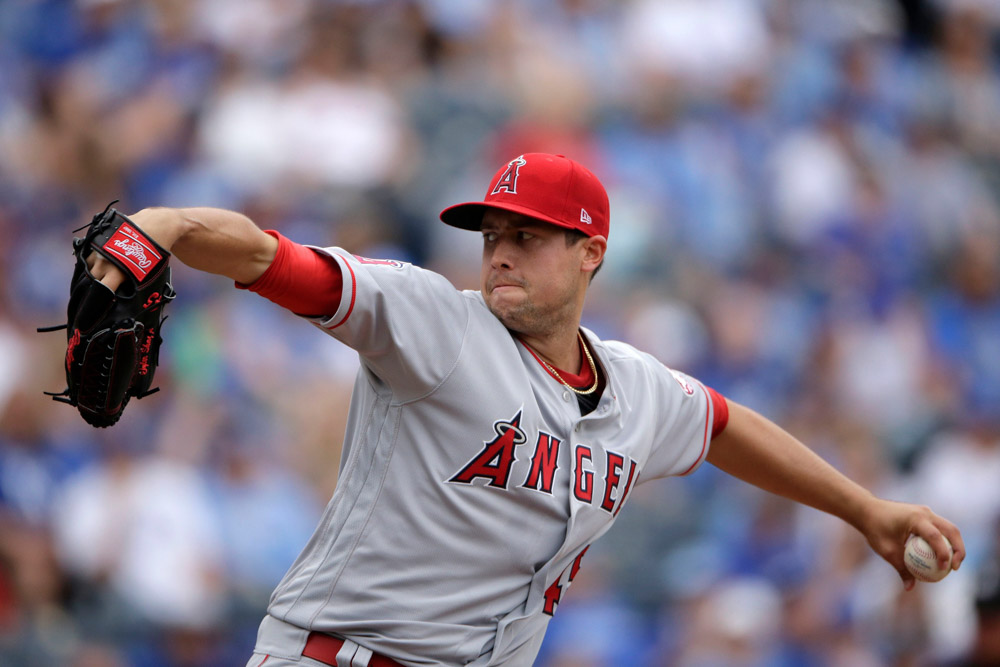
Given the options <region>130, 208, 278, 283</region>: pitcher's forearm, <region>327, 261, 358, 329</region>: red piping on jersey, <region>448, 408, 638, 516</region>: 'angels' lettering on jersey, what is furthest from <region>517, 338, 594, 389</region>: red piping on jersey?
<region>130, 208, 278, 283</region>: pitcher's forearm

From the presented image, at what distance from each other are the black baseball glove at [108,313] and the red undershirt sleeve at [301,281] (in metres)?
0.23

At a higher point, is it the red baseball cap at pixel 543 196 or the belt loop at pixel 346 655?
the red baseball cap at pixel 543 196

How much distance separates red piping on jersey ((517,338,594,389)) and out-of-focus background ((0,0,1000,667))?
5.99ft

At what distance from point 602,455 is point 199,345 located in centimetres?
395

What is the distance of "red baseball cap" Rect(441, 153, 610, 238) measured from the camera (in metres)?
2.98

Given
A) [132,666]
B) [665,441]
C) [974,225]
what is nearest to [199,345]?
[132,666]

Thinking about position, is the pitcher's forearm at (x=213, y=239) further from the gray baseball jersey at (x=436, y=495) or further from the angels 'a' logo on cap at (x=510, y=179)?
the angels 'a' logo on cap at (x=510, y=179)

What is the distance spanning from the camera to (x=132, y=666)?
205 inches

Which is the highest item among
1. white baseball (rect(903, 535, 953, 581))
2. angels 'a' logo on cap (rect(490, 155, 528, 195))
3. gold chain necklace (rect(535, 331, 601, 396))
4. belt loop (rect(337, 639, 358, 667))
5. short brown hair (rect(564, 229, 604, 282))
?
angels 'a' logo on cap (rect(490, 155, 528, 195))

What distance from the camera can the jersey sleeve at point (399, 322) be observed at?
2.58 meters

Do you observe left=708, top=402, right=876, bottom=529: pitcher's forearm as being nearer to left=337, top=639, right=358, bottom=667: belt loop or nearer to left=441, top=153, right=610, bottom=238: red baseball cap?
left=441, top=153, right=610, bottom=238: red baseball cap

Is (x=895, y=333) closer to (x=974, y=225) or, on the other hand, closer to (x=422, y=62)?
(x=974, y=225)

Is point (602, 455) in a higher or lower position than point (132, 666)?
higher

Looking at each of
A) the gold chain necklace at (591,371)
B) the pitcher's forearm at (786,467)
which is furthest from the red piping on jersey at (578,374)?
the pitcher's forearm at (786,467)
